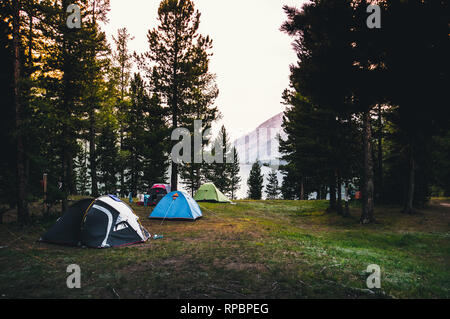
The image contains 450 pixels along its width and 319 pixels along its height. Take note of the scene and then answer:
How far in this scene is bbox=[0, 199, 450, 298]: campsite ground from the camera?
4.68 meters

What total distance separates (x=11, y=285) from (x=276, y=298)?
17.5 ft

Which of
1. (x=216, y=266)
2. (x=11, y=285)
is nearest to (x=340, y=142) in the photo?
(x=216, y=266)

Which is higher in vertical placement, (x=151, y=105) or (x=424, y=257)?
(x=151, y=105)

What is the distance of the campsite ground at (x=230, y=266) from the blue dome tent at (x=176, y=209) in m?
2.77

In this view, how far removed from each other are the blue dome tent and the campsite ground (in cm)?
277

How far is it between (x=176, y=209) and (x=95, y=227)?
5796 millimetres

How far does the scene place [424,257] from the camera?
7.63 metres

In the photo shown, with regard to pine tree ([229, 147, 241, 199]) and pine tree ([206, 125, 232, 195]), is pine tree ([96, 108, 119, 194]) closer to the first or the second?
pine tree ([206, 125, 232, 195])

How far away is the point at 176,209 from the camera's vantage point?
1357 centimetres

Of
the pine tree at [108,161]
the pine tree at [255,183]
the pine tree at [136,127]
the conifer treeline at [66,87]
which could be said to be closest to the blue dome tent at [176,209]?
the conifer treeline at [66,87]

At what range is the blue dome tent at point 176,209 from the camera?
13.4 m

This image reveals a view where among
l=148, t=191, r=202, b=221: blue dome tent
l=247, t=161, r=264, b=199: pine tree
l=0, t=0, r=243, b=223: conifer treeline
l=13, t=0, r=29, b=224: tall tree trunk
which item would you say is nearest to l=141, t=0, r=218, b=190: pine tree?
l=0, t=0, r=243, b=223: conifer treeline

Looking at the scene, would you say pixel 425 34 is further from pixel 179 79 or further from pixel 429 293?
pixel 179 79

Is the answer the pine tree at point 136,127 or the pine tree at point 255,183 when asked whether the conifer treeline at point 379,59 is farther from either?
the pine tree at point 255,183
